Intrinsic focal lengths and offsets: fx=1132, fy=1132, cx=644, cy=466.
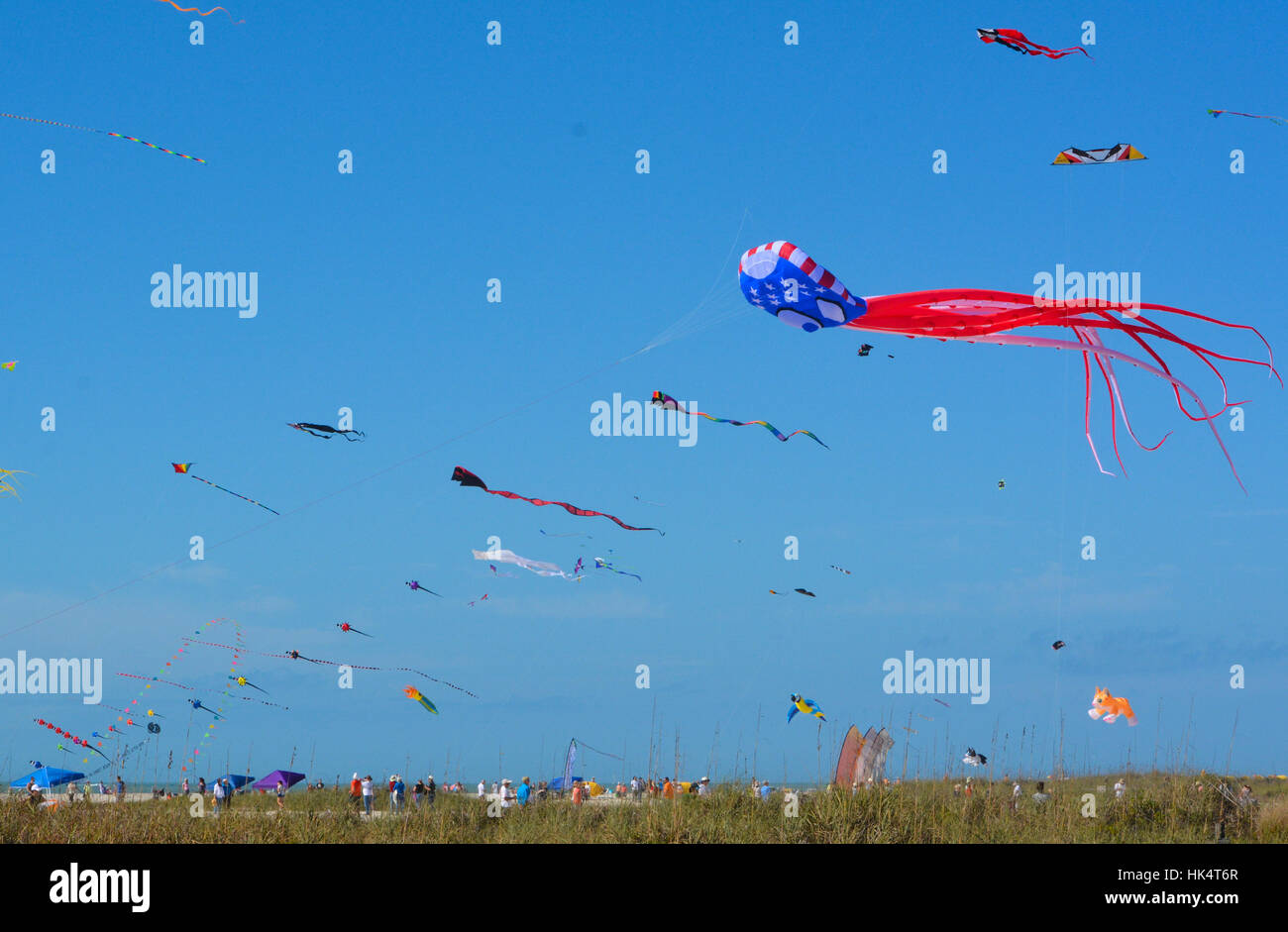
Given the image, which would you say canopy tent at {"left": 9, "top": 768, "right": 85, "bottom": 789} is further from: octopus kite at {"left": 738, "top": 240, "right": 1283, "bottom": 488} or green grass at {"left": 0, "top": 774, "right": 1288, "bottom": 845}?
octopus kite at {"left": 738, "top": 240, "right": 1283, "bottom": 488}

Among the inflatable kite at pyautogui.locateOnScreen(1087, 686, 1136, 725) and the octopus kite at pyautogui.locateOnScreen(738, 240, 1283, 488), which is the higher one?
the octopus kite at pyautogui.locateOnScreen(738, 240, 1283, 488)

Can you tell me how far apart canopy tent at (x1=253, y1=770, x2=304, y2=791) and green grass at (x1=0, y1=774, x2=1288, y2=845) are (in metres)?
6.71

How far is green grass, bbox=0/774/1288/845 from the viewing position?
46.3 feet

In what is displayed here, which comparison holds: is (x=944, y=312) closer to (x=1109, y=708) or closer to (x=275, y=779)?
(x=1109, y=708)

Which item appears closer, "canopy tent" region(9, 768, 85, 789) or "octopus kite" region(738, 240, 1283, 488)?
"octopus kite" region(738, 240, 1283, 488)

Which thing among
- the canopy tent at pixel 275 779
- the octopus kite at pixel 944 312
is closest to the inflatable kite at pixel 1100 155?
the octopus kite at pixel 944 312

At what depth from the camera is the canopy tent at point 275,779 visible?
79.4 ft

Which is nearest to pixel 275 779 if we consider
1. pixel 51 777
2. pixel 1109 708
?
pixel 51 777

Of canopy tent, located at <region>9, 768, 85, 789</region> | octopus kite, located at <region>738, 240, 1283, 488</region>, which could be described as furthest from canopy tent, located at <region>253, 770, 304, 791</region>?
octopus kite, located at <region>738, 240, 1283, 488</region>

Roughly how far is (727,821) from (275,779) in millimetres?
13418

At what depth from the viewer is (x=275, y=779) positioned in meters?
24.5
